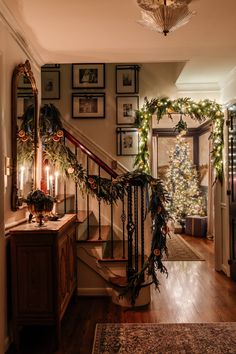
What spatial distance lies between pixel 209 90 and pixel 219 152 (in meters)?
0.93

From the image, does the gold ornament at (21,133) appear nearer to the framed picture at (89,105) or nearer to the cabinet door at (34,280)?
the cabinet door at (34,280)

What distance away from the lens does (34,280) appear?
2736 millimetres

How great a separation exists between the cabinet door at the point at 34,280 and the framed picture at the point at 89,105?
2.98 meters

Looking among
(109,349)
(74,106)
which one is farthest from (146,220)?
(74,106)

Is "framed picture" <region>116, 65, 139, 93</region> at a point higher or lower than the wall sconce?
higher

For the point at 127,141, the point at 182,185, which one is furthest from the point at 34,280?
the point at 182,185

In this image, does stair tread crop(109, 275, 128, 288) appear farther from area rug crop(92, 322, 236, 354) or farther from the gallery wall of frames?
the gallery wall of frames

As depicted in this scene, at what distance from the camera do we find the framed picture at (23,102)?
314 centimetres

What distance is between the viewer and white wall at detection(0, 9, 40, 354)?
2629 mm

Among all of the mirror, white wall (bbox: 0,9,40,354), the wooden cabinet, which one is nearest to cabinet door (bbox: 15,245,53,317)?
the wooden cabinet

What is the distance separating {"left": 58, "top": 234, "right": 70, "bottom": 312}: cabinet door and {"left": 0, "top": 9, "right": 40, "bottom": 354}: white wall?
0.44 meters

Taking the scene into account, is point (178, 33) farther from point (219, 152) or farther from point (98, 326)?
point (98, 326)

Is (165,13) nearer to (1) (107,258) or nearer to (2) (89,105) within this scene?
(1) (107,258)

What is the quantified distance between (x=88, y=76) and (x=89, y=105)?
0.45 metres
